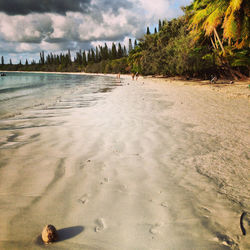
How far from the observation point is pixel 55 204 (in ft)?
7.30

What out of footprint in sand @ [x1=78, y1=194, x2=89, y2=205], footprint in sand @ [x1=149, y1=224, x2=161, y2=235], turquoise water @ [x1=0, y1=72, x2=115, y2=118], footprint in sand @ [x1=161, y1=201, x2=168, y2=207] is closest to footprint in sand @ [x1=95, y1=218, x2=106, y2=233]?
footprint in sand @ [x1=78, y1=194, x2=89, y2=205]

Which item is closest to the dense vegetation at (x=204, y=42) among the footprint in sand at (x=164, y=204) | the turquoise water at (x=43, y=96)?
the turquoise water at (x=43, y=96)

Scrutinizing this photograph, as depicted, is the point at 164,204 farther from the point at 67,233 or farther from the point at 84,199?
the point at 67,233

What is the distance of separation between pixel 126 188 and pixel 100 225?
0.74m

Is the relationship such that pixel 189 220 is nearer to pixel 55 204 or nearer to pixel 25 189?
pixel 55 204

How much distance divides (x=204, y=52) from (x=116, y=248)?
24356 millimetres

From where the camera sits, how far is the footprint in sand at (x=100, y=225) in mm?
1855

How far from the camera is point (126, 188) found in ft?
8.45

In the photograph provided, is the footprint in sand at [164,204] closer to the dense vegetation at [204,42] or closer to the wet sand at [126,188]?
the wet sand at [126,188]

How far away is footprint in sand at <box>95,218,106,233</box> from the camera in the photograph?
1.86 metres

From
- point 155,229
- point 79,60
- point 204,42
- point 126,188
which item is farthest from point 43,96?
point 79,60

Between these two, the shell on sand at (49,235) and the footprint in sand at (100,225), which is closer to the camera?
the shell on sand at (49,235)

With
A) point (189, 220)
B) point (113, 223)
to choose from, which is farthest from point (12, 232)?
point (189, 220)

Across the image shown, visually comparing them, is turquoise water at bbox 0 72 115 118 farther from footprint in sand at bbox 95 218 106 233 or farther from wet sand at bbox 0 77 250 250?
footprint in sand at bbox 95 218 106 233
